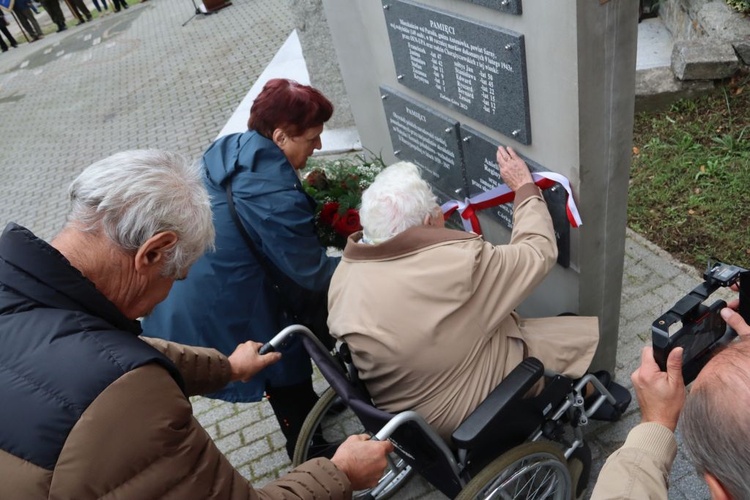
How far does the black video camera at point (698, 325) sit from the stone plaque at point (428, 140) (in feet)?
5.01

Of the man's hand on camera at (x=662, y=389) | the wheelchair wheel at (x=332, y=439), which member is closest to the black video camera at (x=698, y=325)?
the man's hand on camera at (x=662, y=389)

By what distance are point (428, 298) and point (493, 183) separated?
3.39 feet

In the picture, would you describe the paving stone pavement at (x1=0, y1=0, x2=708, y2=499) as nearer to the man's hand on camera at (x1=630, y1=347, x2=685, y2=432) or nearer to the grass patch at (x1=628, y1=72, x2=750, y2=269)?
the grass patch at (x1=628, y1=72, x2=750, y2=269)

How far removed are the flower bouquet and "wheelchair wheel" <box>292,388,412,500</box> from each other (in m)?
0.77

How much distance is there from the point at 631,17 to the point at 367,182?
59.7 inches

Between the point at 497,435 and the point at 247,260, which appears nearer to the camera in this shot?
the point at 497,435

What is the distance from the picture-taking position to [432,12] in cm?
271

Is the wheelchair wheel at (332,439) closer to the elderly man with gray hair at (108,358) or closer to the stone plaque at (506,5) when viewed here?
the elderly man with gray hair at (108,358)

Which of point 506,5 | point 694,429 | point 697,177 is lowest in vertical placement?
point 697,177

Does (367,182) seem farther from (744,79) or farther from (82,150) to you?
(82,150)

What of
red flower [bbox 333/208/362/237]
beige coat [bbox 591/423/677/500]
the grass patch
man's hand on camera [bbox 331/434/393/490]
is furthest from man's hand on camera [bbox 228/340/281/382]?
the grass patch

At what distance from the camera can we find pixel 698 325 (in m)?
1.64

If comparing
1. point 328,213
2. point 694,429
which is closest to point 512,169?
point 328,213

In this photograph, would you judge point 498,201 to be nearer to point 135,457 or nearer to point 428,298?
point 428,298
